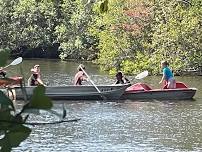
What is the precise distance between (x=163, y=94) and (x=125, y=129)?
19.7ft

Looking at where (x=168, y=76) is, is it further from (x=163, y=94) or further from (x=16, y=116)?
(x=16, y=116)

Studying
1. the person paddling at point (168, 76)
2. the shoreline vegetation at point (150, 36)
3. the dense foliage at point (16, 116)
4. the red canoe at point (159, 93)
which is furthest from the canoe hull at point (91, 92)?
the dense foliage at point (16, 116)

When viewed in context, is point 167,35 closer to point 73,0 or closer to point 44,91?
point 73,0

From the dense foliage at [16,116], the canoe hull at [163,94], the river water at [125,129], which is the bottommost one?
the canoe hull at [163,94]

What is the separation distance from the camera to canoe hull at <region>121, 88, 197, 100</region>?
755 inches

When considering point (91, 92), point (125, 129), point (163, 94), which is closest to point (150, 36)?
point (163, 94)

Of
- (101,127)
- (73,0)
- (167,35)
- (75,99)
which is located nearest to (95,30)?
(167,35)

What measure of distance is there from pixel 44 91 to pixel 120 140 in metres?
11.0

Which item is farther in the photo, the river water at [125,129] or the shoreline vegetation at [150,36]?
the shoreline vegetation at [150,36]

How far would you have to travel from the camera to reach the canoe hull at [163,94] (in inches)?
755

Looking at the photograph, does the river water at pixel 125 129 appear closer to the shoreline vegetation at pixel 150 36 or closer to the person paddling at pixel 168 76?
the person paddling at pixel 168 76

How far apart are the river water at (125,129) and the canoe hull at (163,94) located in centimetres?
39

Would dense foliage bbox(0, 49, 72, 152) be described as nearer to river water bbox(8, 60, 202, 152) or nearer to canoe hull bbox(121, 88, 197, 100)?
river water bbox(8, 60, 202, 152)

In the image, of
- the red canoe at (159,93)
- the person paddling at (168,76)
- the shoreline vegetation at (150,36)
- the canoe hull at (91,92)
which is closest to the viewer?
the canoe hull at (91,92)
